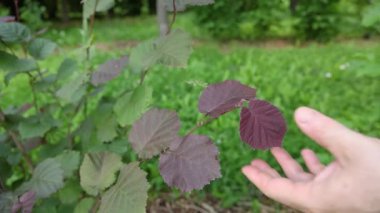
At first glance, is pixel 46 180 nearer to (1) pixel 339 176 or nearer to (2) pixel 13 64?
(2) pixel 13 64

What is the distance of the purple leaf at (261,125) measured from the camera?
29.7 inches

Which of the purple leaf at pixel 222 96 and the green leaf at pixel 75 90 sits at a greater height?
the purple leaf at pixel 222 96

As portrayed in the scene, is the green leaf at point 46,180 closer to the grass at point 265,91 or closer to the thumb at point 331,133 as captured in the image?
the grass at point 265,91

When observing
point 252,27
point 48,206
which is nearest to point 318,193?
point 48,206

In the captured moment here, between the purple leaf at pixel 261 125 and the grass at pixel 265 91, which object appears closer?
the purple leaf at pixel 261 125

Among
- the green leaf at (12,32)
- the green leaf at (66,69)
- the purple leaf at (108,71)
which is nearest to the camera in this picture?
the green leaf at (12,32)

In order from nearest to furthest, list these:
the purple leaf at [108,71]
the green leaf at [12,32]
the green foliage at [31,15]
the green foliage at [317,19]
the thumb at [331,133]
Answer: the thumb at [331,133], the green leaf at [12,32], the purple leaf at [108,71], the green foliage at [31,15], the green foliage at [317,19]

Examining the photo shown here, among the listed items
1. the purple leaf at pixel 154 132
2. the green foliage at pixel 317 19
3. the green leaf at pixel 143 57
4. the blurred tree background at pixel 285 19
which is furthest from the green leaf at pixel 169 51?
the green foliage at pixel 317 19

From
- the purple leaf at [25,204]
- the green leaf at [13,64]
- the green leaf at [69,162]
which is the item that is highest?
the green leaf at [13,64]

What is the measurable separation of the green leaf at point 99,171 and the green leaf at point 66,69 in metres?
0.46

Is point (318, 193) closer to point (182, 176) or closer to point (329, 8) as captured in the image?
point (182, 176)

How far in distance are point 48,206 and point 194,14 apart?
21.5 ft

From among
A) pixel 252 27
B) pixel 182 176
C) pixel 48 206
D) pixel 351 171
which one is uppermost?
pixel 182 176

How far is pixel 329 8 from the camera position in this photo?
23.0 feet
